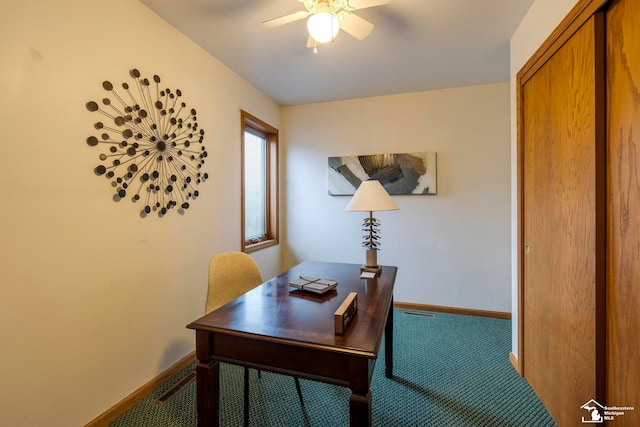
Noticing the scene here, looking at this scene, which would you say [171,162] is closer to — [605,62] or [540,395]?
[605,62]

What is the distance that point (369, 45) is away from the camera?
2.23m

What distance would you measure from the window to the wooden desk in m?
1.77

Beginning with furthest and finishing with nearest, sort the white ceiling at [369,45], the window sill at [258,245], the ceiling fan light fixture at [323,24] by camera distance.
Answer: the window sill at [258,245] → the white ceiling at [369,45] → the ceiling fan light fixture at [323,24]

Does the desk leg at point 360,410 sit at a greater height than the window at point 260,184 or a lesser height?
lesser

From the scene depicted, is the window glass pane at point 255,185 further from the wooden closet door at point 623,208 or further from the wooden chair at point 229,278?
the wooden closet door at point 623,208

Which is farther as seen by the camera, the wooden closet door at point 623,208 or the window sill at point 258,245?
the window sill at point 258,245

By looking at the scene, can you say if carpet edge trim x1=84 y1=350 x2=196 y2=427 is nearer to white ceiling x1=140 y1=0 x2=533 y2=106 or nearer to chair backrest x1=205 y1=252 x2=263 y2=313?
chair backrest x1=205 y1=252 x2=263 y2=313

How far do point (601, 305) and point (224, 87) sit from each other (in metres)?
2.87

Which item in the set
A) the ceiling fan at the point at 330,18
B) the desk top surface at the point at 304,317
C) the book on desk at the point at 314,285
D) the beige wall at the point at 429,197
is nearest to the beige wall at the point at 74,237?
the desk top surface at the point at 304,317

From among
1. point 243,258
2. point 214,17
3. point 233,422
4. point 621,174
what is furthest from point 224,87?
point 621,174

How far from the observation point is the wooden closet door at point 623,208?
1044 mm

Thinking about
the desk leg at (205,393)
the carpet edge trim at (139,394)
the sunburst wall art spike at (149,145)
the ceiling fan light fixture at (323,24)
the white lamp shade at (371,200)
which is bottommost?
the carpet edge trim at (139,394)

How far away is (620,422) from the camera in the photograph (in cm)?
111

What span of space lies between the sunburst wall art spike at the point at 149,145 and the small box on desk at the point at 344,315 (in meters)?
1.43
